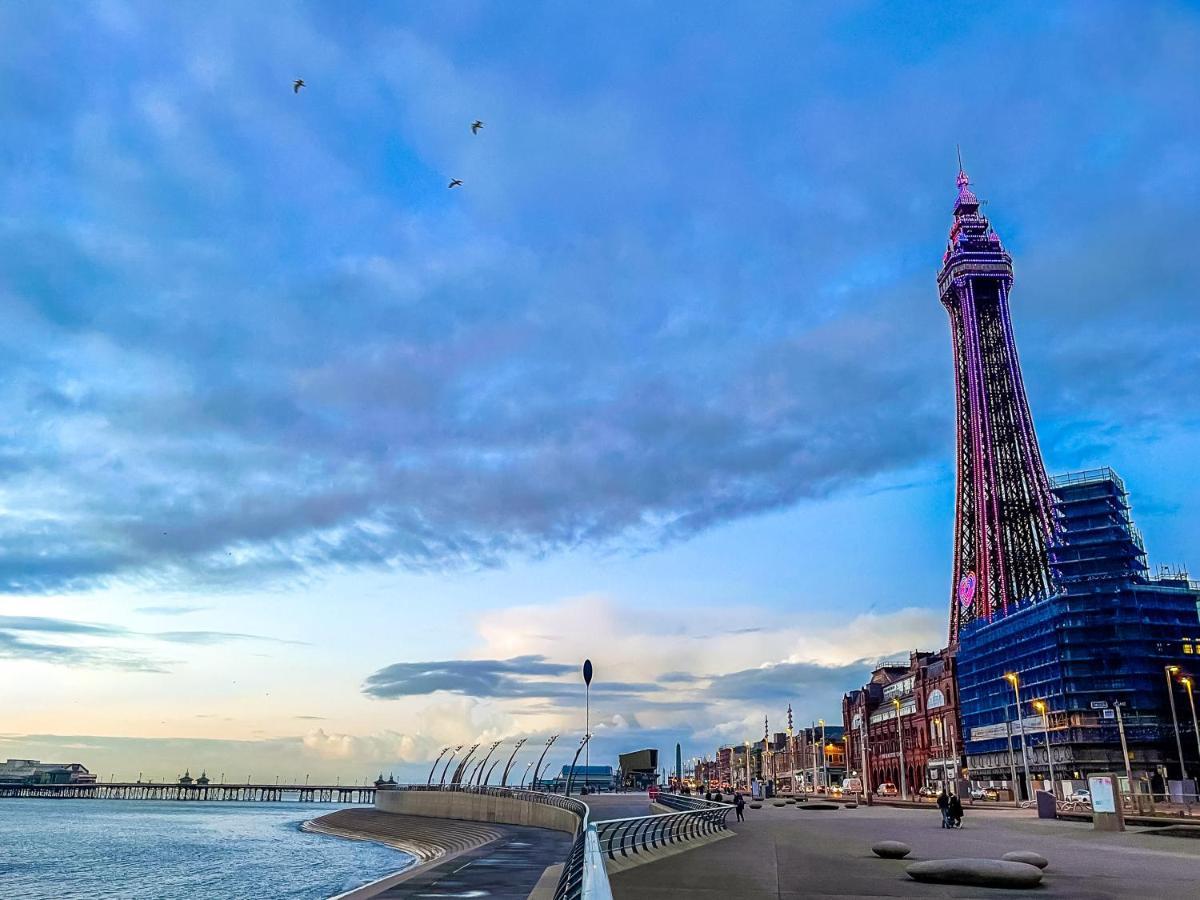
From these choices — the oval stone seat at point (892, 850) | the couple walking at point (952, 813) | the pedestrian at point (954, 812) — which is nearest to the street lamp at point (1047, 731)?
the couple walking at point (952, 813)

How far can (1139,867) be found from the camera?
963 inches

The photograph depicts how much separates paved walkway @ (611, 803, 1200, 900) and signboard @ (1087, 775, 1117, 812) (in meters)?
1.35

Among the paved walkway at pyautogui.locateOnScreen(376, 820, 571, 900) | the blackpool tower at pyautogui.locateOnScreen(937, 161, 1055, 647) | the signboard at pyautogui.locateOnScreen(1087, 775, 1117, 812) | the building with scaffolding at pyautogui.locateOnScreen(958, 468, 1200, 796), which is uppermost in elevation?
the blackpool tower at pyautogui.locateOnScreen(937, 161, 1055, 647)

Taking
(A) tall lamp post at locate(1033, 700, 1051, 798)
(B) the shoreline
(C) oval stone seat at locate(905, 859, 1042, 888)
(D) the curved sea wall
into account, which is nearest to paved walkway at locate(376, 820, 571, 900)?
(B) the shoreline

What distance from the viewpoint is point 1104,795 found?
133ft

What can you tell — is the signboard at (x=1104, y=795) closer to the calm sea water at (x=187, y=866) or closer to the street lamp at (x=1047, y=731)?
the calm sea water at (x=187, y=866)

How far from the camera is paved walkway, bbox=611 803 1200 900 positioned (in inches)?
779

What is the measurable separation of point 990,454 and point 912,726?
53.0m

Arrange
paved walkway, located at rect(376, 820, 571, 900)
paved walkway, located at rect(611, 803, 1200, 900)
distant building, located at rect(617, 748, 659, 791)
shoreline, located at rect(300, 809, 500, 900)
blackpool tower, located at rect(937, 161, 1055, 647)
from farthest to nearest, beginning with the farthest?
blackpool tower, located at rect(937, 161, 1055, 647), distant building, located at rect(617, 748, 659, 791), shoreline, located at rect(300, 809, 500, 900), paved walkway, located at rect(376, 820, 571, 900), paved walkway, located at rect(611, 803, 1200, 900)

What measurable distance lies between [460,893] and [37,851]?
8392 cm

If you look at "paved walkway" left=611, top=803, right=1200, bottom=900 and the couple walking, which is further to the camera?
the couple walking

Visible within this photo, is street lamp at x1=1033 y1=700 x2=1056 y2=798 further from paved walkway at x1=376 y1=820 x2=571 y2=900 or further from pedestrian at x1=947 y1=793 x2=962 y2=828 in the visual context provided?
paved walkway at x1=376 y1=820 x2=571 y2=900

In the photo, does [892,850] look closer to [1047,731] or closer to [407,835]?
[407,835]

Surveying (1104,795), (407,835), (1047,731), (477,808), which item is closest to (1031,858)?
(1104,795)
